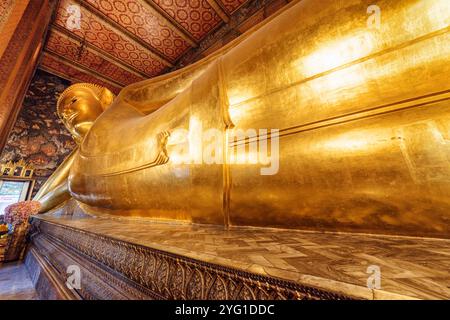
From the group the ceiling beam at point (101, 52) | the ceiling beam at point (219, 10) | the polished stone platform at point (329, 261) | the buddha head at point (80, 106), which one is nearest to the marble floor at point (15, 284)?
the polished stone platform at point (329, 261)

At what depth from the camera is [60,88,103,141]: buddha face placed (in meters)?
1.88

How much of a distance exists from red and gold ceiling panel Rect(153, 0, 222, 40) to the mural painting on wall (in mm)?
3914

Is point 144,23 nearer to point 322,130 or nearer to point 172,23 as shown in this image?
point 172,23

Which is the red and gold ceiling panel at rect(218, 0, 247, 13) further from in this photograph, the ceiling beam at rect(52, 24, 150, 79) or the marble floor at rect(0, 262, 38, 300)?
the marble floor at rect(0, 262, 38, 300)

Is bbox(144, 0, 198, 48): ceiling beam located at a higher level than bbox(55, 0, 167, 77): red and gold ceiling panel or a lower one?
higher

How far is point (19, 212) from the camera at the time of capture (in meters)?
1.83

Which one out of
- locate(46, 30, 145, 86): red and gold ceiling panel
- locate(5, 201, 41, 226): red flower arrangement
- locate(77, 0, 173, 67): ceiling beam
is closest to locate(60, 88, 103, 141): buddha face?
locate(5, 201, 41, 226): red flower arrangement

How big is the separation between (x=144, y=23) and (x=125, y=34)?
0.47 meters

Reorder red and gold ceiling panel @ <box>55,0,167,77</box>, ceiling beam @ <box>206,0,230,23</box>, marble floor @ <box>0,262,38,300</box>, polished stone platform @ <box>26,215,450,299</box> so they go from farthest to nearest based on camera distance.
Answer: red and gold ceiling panel @ <box>55,0,167,77</box>, ceiling beam @ <box>206,0,230,23</box>, marble floor @ <box>0,262,38,300</box>, polished stone platform @ <box>26,215,450,299</box>

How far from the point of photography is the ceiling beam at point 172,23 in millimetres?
2967

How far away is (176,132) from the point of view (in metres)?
0.93

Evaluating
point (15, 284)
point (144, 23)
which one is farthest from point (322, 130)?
point (144, 23)
